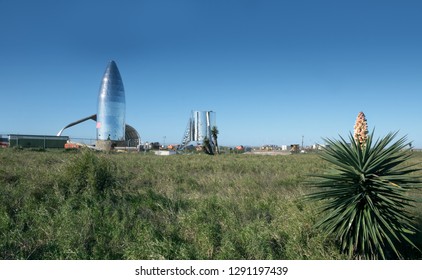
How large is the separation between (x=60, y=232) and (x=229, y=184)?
671cm

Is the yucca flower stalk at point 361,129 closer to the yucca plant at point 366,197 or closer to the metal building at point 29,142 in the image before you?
the yucca plant at point 366,197

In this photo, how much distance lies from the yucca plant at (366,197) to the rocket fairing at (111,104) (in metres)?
115

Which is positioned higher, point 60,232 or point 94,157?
point 94,157

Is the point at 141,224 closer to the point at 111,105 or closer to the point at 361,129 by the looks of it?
the point at 361,129

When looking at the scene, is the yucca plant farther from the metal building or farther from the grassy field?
the metal building

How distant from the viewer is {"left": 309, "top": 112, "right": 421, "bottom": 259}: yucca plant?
4164mm

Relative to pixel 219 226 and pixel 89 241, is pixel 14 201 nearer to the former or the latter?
pixel 89 241

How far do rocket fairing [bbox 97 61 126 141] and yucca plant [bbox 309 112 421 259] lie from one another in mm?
114775

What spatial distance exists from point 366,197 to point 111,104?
117834mm

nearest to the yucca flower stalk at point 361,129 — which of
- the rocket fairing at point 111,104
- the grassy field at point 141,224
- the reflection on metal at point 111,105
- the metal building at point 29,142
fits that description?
the grassy field at point 141,224

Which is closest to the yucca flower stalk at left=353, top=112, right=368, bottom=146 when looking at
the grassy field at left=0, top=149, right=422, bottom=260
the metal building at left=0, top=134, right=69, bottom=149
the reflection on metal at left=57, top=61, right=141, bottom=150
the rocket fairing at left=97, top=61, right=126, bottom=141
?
the grassy field at left=0, top=149, right=422, bottom=260

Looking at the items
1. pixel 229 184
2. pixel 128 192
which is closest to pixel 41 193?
pixel 128 192

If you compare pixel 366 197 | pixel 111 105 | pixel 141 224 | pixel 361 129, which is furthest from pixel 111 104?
pixel 366 197

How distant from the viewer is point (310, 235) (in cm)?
510
